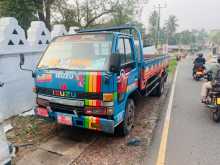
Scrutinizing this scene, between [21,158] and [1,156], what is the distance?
2.78 feet

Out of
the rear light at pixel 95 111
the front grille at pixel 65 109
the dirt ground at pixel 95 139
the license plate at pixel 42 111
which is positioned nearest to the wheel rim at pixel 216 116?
the dirt ground at pixel 95 139

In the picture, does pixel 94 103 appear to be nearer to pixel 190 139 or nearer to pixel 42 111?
pixel 42 111

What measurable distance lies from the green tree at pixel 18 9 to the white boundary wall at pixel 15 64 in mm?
10301

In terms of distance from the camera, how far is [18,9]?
53.2ft

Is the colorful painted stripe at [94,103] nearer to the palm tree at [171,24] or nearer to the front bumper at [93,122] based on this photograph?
the front bumper at [93,122]

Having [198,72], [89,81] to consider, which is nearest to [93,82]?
[89,81]

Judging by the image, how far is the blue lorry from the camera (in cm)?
402

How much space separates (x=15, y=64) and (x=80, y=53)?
2568 millimetres

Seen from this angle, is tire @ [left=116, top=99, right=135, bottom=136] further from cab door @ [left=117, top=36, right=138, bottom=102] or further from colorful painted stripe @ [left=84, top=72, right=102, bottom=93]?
colorful painted stripe @ [left=84, top=72, right=102, bottom=93]

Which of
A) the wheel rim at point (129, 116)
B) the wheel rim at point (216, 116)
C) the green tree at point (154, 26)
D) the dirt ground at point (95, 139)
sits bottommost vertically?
the dirt ground at point (95, 139)

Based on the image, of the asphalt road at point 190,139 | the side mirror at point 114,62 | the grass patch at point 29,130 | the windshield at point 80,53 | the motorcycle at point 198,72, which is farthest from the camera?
the motorcycle at point 198,72

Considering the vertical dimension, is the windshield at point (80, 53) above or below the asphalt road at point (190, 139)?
above

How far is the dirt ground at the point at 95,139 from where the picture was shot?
4012 millimetres

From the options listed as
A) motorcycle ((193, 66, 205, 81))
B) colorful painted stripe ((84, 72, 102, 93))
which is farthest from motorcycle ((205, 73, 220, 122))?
motorcycle ((193, 66, 205, 81))
